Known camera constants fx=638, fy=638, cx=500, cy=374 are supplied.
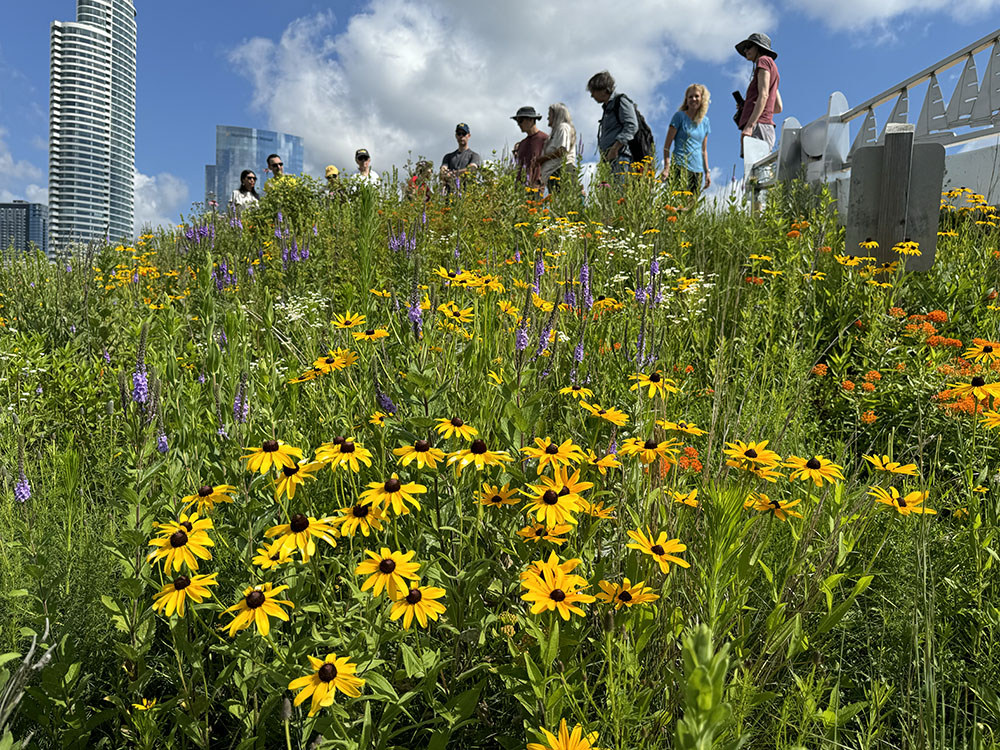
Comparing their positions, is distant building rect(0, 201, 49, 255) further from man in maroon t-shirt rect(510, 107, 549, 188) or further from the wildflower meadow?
the wildflower meadow

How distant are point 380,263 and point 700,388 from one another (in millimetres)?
2625

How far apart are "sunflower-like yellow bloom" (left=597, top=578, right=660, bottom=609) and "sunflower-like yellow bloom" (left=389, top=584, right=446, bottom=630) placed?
34 cm

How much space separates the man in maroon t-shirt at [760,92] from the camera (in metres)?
7.83

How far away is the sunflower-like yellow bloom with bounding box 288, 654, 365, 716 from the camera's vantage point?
1.06 meters

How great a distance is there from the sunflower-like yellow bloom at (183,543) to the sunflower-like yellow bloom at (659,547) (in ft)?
2.73

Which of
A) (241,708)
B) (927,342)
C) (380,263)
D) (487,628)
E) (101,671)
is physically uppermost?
(380,263)

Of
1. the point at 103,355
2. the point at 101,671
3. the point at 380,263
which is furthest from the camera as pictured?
the point at 380,263

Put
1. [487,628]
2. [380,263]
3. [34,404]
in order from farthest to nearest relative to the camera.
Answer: [380,263] → [34,404] → [487,628]

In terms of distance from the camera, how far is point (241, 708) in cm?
132

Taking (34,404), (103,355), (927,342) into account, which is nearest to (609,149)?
(927,342)

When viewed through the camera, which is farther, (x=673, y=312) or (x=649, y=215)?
(x=649, y=215)

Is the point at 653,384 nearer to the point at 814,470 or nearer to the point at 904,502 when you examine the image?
the point at 814,470

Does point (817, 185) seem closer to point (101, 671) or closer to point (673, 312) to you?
point (673, 312)

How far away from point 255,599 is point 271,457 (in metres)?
0.37
